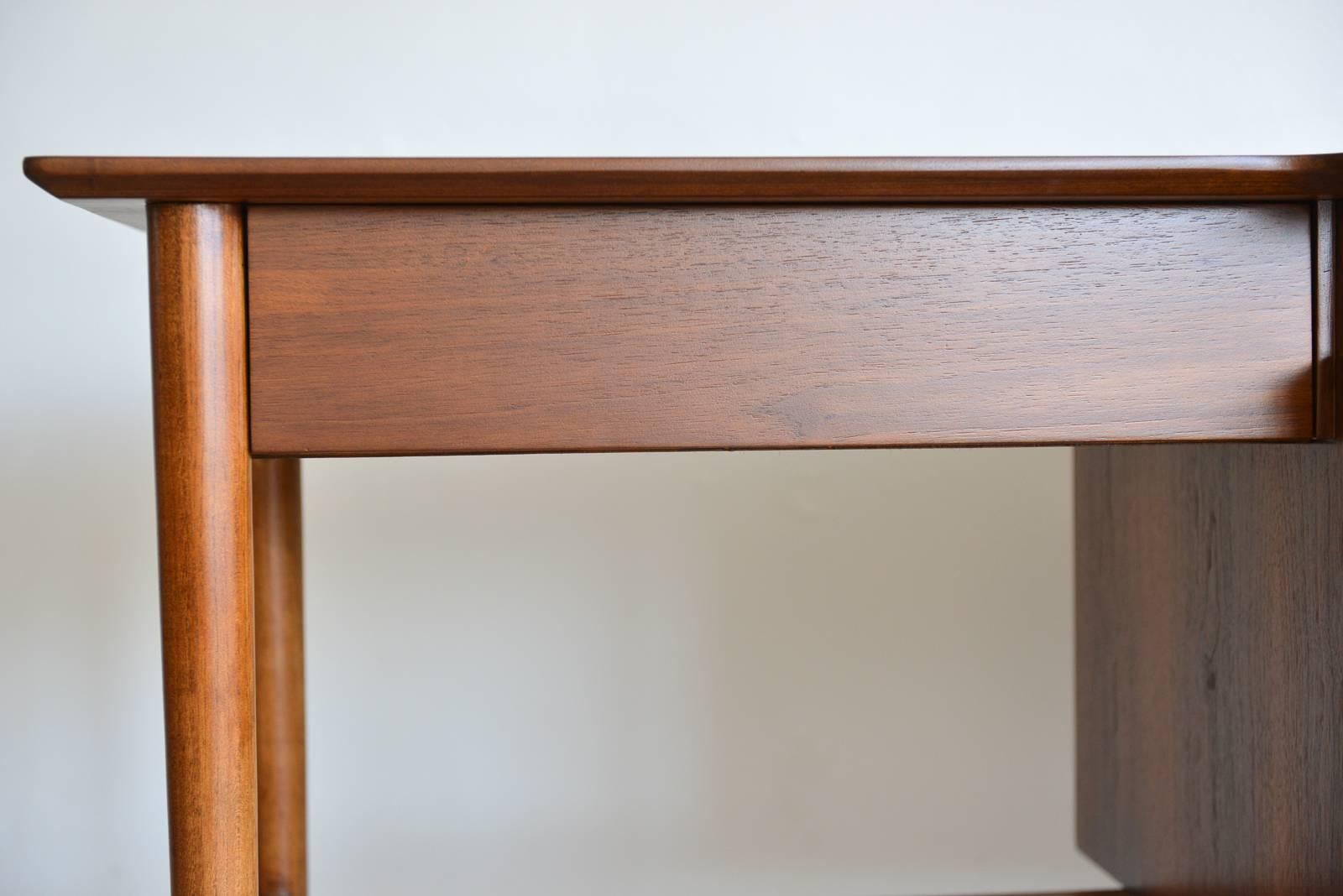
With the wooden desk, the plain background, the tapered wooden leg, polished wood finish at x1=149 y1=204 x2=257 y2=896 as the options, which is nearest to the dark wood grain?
the wooden desk

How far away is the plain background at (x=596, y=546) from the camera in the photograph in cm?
146

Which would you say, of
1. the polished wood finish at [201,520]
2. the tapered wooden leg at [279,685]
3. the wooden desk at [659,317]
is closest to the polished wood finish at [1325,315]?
the wooden desk at [659,317]

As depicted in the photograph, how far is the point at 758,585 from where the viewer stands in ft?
5.05

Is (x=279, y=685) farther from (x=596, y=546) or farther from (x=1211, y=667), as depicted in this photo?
(x=1211, y=667)

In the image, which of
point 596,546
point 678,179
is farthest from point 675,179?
point 596,546

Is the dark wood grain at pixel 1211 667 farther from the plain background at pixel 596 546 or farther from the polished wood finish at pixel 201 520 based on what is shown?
the polished wood finish at pixel 201 520

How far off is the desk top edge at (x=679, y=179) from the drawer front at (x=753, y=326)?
0.05 feet

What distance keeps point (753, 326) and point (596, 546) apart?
3.07 feet

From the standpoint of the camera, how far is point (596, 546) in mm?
1518

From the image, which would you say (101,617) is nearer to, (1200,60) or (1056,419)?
(1056,419)

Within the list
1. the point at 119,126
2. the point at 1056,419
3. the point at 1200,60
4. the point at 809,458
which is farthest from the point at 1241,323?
the point at 119,126

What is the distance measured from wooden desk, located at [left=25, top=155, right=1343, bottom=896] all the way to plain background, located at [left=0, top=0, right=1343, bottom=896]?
90 centimetres

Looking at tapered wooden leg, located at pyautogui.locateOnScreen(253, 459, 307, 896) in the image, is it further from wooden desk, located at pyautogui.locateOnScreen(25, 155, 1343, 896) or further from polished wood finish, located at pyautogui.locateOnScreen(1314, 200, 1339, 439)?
polished wood finish, located at pyautogui.locateOnScreen(1314, 200, 1339, 439)

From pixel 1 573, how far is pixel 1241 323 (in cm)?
151
